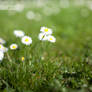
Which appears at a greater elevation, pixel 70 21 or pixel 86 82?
pixel 70 21

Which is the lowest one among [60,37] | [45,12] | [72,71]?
[72,71]

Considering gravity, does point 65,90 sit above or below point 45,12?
below

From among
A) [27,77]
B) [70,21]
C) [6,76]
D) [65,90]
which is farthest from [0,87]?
[70,21]

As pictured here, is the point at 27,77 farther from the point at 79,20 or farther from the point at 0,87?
the point at 79,20

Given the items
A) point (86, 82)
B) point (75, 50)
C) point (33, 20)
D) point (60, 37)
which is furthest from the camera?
point (33, 20)

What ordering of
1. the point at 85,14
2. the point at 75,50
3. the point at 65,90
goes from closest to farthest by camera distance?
the point at 65,90, the point at 75,50, the point at 85,14

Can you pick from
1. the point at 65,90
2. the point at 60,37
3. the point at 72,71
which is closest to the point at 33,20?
the point at 60,37

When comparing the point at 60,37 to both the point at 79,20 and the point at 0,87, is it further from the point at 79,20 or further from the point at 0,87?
the point at 0,87

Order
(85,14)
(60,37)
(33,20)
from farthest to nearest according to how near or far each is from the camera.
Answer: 1. (85,14)
2. (33,20)
3. (60,37)

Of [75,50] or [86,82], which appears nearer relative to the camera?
[86,82]
